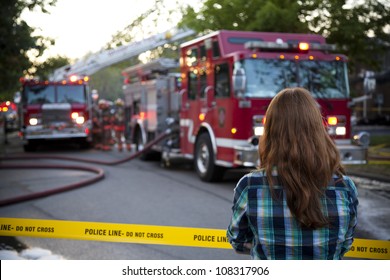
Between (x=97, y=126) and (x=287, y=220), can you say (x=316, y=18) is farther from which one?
(x=97, y=126)

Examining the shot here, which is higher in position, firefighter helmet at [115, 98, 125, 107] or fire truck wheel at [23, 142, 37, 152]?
firefighter helmet at [115, 98, 125, 107]

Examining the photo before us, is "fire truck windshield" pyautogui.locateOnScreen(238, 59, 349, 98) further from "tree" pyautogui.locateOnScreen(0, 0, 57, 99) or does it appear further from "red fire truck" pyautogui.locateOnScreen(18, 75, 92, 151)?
"red fire truck" pyautogui.locateOnScreen(18, 75, 92, 151)

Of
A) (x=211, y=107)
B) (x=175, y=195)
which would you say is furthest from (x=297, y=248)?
(x=211, y=107)

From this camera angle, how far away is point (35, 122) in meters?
15.2

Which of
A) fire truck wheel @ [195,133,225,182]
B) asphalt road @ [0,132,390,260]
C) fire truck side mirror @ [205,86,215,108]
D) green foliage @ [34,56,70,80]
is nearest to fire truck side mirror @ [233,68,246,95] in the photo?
fire truck side mirror @ [205,86,215,108]

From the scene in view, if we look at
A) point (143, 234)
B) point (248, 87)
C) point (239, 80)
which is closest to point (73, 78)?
point (248, 87)

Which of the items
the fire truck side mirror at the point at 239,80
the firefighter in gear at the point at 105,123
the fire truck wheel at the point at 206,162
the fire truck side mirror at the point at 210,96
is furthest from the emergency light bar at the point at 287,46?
the firefighter in gear at the point at 105,123

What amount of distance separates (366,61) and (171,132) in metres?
4.38

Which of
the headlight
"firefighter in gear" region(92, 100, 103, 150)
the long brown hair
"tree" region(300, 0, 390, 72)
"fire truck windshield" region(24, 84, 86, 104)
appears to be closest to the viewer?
the long brown hair

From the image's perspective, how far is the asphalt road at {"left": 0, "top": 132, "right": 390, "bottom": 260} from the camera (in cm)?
532

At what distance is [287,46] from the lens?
8.32 meters

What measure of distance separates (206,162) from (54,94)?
296 inches

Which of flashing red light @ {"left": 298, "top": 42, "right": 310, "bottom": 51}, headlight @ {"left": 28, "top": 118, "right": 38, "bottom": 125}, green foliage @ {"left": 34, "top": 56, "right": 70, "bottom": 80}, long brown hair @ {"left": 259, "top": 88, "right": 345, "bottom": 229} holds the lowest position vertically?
headlight @ {"left": 28, "top": 118, "right": 38, "bottom": 125}

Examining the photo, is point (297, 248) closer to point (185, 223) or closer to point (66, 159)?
point (185, 223)
